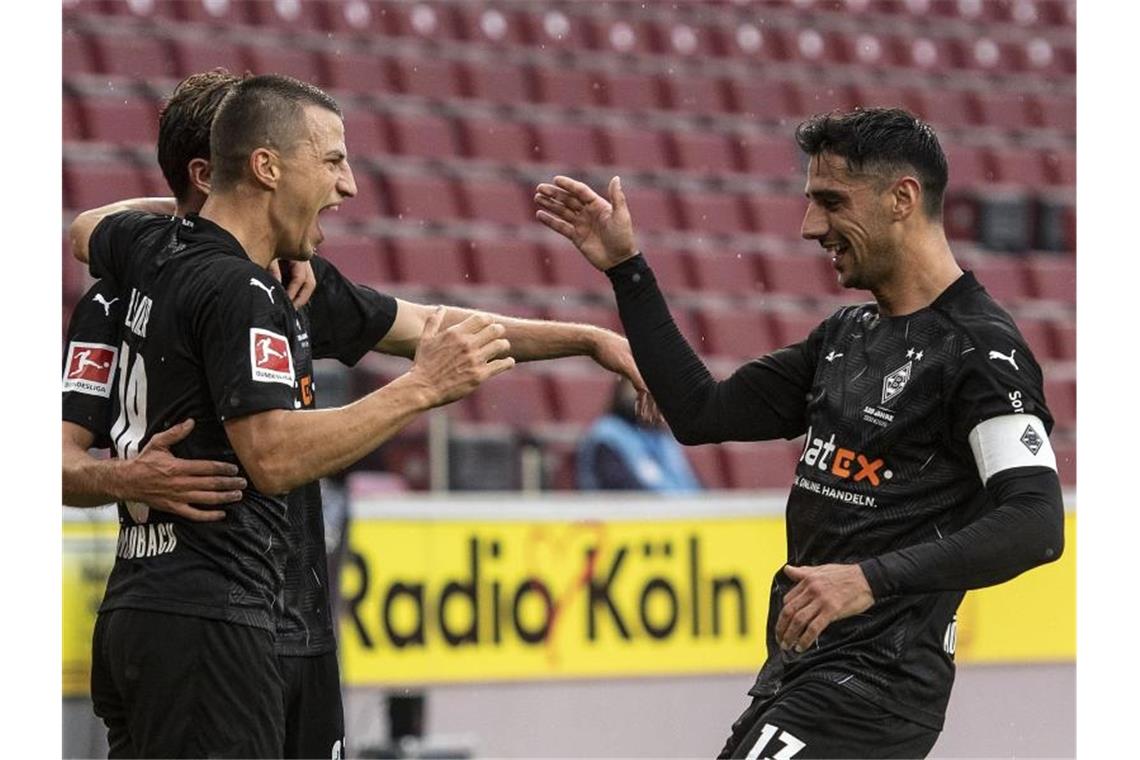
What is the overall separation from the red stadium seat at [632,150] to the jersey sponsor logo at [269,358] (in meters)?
6.75

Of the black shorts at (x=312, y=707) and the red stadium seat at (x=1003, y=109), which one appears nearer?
the black shorts at (x=312, y=707)

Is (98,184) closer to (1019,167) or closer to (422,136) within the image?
(422,136)

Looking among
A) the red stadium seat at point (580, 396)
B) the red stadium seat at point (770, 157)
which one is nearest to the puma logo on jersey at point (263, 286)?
the red stadium seat at point (580, 396)

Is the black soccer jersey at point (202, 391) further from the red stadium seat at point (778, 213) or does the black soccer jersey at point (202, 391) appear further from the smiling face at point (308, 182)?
the red stadium seat at point (778, 213)

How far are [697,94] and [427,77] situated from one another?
186 centimetres

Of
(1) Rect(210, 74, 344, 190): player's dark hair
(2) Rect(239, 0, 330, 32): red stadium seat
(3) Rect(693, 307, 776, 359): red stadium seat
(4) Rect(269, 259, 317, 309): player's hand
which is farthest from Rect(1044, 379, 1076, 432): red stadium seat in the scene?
(1) Rect(210, 74, 344, 190): player's dark hair

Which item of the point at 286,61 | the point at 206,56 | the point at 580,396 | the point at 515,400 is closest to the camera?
the point at 515,400

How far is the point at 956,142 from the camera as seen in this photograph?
34.7 feet

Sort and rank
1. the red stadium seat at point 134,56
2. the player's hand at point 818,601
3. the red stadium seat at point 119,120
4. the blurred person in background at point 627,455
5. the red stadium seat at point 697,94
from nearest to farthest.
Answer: the player's hand at point 818,601 < the blurred person in background at point 627,455 < the red stadium seat at point 119,120 < the red stadium seat at point 134,56 < the red stadium seat at point 697,94

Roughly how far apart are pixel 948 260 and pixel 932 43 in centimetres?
828

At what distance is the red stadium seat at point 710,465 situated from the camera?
7844 mm

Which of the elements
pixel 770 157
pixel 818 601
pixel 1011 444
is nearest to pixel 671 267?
pixel 770 157

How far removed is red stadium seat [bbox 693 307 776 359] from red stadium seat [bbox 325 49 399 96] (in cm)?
216

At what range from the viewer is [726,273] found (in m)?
9.27
